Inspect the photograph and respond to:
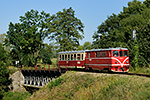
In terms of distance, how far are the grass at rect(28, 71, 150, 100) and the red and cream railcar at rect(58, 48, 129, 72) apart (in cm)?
307

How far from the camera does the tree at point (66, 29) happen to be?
52203 millimetres

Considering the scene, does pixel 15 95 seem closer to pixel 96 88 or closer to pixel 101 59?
pixel 101 59

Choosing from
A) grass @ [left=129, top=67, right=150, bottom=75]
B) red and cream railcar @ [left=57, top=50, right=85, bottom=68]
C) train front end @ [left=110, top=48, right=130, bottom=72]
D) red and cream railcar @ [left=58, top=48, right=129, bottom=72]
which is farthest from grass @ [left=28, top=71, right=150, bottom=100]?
grass @ [left=129, top=67, right=150, bottom=75]

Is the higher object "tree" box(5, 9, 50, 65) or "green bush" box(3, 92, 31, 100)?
"tree" box(5, 9, 50, 65)

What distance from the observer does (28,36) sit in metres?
60.3

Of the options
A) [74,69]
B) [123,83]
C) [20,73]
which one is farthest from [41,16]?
[123,83]

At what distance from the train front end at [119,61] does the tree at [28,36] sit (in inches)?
1420

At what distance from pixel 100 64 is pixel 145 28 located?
12.4 meters

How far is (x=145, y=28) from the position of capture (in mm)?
35375

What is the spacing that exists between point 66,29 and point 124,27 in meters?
14.7

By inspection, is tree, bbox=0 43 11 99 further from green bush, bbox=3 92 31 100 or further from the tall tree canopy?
the tall tree canopy

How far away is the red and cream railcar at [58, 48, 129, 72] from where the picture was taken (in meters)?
26.3

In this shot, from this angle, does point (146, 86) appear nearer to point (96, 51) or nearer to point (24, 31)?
point (96, 51)

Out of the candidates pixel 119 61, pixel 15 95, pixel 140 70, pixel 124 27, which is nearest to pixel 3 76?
pixel 15 95
